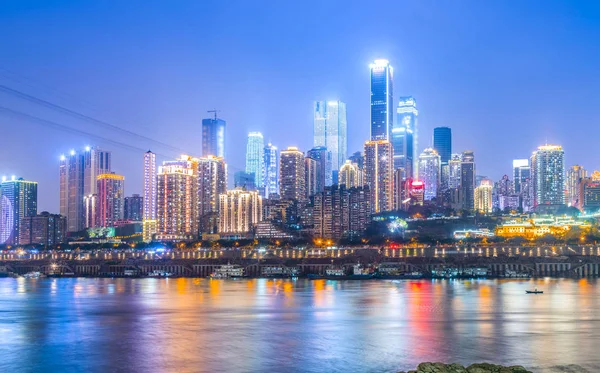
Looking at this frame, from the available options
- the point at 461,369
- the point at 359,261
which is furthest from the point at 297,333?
the point at 359,261

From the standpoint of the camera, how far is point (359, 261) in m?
170

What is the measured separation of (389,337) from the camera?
52.1m

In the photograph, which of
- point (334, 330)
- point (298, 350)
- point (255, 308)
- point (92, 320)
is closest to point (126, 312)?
point (92, 320)

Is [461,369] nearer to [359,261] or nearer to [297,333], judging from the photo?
[297,333]

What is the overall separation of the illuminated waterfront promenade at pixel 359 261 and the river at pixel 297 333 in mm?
68505

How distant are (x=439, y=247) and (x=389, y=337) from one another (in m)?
134

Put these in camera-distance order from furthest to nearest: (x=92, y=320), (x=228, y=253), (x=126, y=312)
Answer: (x=228, y=253) → (x=126, y=312) → (x=92, y=320)

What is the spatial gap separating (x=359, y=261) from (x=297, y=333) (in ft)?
380

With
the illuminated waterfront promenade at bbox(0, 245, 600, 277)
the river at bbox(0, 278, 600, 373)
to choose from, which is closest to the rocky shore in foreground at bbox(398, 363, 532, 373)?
the river at bbox(0, 278, 600, 373)

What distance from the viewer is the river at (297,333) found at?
140 feet

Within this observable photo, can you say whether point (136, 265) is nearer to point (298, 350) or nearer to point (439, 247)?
point (439, 247)

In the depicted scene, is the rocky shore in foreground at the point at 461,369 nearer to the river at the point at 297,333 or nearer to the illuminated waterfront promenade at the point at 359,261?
the river at the point at 297,333

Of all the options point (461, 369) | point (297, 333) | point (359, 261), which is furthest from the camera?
point (359, 261)

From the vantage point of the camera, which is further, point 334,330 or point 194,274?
point 194,274
